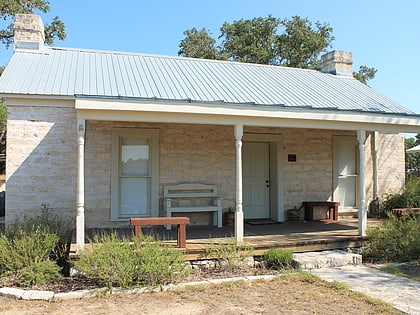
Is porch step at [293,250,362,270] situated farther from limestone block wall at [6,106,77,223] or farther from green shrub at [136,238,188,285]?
limestone block wall at [6,106,77,223]

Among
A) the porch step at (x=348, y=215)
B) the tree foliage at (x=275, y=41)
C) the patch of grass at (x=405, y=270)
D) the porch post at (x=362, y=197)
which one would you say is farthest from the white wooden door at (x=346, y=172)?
the tree foliage at (x=275, y=41)

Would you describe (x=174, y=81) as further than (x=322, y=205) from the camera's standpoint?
No

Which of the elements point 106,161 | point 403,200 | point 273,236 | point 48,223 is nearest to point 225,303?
point 273,236

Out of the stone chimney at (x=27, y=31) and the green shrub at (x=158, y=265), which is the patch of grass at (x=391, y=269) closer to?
the green shrub at (x=158, y=265)

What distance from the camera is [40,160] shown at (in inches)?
320

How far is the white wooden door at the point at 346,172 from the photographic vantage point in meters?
10.6

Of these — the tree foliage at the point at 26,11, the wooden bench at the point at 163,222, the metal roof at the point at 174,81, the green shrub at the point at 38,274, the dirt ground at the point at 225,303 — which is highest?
the tree foliage at the point at 26,11

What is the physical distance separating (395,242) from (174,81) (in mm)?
5703

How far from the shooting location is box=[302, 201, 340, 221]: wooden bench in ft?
32.8

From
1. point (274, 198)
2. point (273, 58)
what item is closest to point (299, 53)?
point (273, 58)

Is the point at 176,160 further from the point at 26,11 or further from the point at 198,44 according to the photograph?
the point at 198,44

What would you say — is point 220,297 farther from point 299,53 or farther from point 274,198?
point 299,53

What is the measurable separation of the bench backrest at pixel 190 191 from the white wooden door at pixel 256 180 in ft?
4.42

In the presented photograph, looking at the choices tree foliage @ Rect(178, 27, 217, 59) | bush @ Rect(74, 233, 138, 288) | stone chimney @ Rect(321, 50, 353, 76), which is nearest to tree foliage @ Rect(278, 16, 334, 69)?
tree foliage @ Rect(178, 27, 217, 59)
